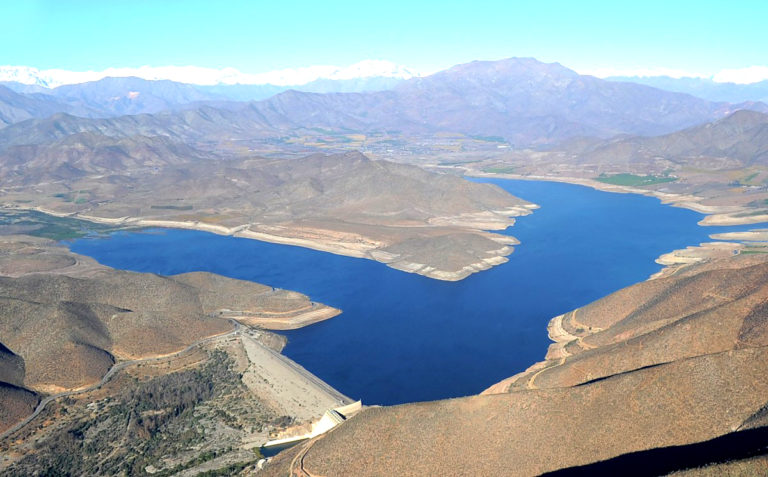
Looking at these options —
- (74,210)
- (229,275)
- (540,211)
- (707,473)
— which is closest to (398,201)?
(540,211)

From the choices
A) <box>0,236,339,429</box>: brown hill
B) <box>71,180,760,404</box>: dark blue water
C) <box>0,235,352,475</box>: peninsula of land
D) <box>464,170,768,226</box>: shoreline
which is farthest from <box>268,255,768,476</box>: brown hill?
<box>464,170,768,226</box>: shoreline

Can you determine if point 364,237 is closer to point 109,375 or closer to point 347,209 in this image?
point 347,209

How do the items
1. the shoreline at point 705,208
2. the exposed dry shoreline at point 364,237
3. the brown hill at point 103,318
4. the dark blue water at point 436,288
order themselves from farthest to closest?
the shoreline at point 705,208 < the exposed dry shoreline at point 364,237 < the dark blue water at point 436,288 < the brown hill at point 103,318

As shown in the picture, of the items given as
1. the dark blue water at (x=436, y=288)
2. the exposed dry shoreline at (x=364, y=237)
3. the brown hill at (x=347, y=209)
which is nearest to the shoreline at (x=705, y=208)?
the dark blue water at (x=436, y=288)

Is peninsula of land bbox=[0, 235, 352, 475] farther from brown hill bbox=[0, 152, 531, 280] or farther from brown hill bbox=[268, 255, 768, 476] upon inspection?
brown hill bbox=[0, 152, 531, 280]

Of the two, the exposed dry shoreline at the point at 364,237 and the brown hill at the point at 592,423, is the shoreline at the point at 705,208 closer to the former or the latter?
the exposed dry shoreline at the point at 364,237

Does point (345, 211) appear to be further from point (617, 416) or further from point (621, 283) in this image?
point (617, 416)

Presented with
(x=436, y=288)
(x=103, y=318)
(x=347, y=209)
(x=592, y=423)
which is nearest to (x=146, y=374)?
(x=103, y=318)
